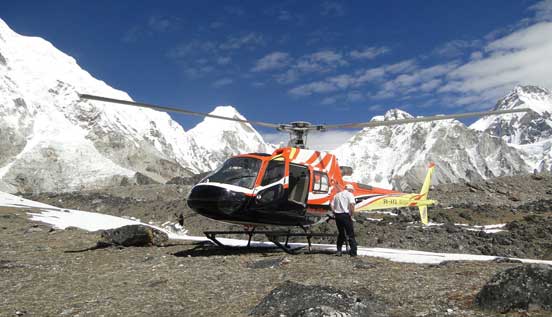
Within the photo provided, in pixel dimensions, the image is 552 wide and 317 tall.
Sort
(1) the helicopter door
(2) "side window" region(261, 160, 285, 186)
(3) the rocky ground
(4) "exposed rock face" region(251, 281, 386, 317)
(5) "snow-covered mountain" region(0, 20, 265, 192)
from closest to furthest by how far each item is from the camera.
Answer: (4) "exposed rock face" region(251, 281, 386, 317) < (3) the rocky ground < (2) "side window" region(261, 160, 285, 186) < (1) the helicopter door < (5) "snow-covered mountain" region(0, 20, 265, 192)

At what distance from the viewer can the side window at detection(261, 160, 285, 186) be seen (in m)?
12.4

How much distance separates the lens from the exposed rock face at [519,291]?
569 centimetres

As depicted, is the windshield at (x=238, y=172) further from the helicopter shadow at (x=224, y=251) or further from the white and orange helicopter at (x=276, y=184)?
the helicopter shadow at (x=224, y=251)

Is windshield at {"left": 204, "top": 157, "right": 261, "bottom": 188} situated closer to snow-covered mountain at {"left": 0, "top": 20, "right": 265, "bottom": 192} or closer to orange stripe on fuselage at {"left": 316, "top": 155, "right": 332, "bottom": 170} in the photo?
orange stripe on fuselage at {"left": 316, "top": 155, "right": 332, "bottom": 170}

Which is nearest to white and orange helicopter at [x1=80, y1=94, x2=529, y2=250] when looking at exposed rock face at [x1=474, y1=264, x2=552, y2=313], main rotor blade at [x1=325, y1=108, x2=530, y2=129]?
main rotor blade at [x1=325, y1=108, x2=530, y2=129]

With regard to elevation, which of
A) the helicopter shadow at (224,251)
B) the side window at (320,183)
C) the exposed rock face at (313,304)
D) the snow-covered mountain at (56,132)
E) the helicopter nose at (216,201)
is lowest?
the helicopter shadow at (224,251)

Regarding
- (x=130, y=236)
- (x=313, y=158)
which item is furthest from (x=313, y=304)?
(x=130, y=236)

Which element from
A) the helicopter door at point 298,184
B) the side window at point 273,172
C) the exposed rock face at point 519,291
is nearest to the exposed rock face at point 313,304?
the exposed rock face at point 519,291

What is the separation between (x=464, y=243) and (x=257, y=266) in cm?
1262

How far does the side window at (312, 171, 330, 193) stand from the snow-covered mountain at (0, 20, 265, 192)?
100564mm

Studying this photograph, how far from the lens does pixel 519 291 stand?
584cm

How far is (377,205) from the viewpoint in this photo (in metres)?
16.3

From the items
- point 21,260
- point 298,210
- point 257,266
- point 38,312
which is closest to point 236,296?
point 257,266

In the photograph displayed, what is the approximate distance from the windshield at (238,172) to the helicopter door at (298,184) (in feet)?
4.46
